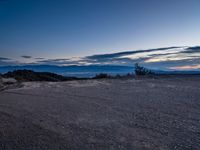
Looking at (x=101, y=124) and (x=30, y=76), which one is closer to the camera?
(x=101, y=124)

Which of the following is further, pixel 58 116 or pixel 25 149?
pixel 58 116

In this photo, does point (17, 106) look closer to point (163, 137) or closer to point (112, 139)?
point (112, 139)

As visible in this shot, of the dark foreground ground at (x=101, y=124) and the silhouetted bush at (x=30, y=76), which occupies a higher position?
the silhouetted bush at (x=30, y=76)

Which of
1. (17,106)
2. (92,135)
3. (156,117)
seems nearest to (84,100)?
(17,106)

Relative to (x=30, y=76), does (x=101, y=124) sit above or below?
below

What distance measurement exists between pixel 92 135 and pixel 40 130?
1.12m

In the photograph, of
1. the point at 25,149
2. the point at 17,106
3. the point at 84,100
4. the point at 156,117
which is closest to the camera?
the point at 25,149

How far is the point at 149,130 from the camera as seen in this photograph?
487cm

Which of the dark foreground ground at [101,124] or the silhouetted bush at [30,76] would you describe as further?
the silhouetted bush at [30,76]

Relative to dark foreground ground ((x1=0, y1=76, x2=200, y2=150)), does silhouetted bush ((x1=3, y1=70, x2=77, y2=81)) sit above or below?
above

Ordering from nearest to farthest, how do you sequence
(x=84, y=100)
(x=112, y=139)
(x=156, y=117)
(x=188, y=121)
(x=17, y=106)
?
(x=112, y=139) → (x=188, y=121) → (x=156, y=117) → (x=17, y=106) → (x=84, y=100)

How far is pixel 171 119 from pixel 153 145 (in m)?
1.80

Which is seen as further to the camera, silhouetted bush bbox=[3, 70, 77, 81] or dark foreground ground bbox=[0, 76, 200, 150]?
silhouetted bush bbox=[3, 70, 77, 81]

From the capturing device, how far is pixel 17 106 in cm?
749
